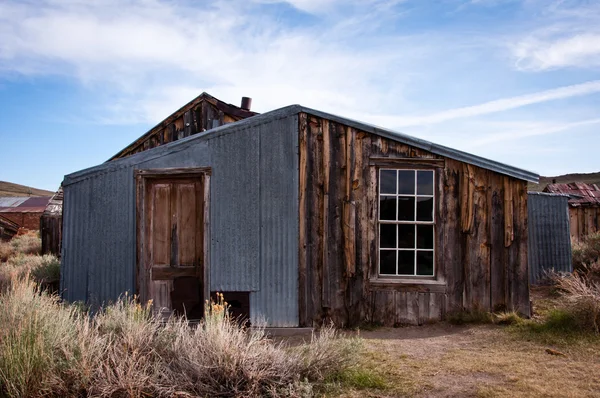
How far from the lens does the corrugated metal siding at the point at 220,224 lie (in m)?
7.95

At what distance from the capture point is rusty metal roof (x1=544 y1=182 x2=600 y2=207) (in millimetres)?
17125

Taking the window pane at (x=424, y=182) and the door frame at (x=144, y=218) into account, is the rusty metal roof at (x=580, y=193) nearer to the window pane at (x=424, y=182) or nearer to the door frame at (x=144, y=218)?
the window pane at (x=424, y=182)

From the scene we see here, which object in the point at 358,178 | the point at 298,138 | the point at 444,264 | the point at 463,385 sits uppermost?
the point at 298,138

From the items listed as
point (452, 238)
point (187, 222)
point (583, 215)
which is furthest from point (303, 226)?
point (583, 215)

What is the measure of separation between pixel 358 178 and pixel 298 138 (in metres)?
1.13

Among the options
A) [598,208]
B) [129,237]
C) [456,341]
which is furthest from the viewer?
[598,208]

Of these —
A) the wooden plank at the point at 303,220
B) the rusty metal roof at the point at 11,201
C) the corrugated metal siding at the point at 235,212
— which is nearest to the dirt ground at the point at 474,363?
the wooden plank at the point at 303,220

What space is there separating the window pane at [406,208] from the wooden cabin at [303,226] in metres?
0.02

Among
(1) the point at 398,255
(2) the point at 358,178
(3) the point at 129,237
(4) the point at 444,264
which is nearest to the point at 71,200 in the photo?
(3) the point at 129,237

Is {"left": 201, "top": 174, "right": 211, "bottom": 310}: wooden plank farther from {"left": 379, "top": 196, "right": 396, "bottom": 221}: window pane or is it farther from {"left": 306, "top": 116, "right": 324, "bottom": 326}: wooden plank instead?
{"left": 379, "top": 196, "right": 396, "bottom": 221}: window pane

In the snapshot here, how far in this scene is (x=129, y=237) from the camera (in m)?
7.93

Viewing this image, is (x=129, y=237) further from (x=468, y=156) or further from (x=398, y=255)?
(x=468, y=156)

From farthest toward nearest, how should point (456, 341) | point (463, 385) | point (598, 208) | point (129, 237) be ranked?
1. point (598, 208)
2. point (129, 237)
3. point (456, 341)
4. point (463, 385)

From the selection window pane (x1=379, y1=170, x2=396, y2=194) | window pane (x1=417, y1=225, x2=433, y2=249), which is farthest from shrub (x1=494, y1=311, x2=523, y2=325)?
window pane (x1=379, y1=170, x2=396, y2=194)
